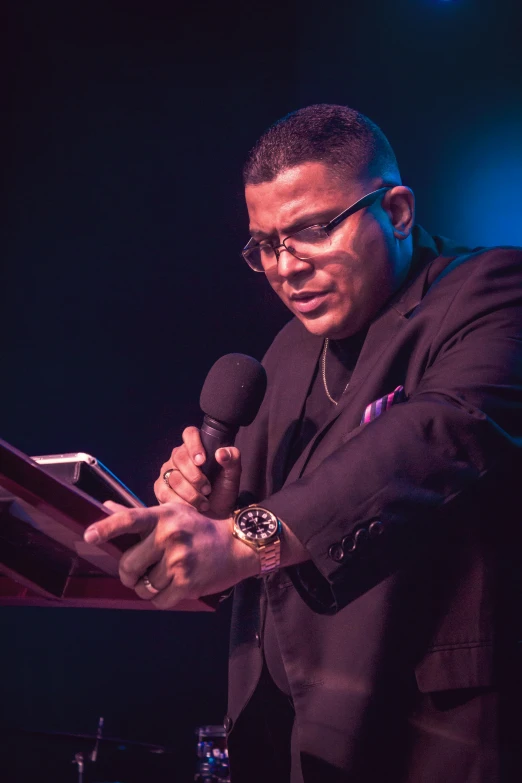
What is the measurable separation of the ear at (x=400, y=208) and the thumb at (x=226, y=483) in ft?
2.58

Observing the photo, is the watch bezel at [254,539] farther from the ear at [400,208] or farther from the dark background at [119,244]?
the dark background at [119,244]

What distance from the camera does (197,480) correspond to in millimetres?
1648

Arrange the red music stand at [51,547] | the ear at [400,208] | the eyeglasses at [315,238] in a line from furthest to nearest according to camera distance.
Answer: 1. the ear at [400,208]
2. the eyeglasses at [315,238]
3. the red music stand at [51,547]

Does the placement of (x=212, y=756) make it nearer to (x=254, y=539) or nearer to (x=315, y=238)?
(x=315, y=238)

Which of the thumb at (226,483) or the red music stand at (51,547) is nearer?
the red music stand at (51,547)

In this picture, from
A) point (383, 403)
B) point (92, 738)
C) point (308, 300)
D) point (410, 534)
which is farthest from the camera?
point (92, 738)

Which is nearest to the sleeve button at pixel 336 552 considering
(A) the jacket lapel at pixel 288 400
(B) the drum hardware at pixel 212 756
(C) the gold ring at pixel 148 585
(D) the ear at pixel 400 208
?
(C) the gold ring at pixel 148 585

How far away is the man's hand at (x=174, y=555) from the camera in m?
1.01

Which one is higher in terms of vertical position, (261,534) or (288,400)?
(288,400)

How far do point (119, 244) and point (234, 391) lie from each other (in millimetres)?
2141

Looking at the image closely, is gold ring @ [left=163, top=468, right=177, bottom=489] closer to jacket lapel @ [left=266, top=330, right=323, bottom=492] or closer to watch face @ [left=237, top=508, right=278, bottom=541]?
jacket lapel @ [left=266, top=330, right=323, bottom=492]

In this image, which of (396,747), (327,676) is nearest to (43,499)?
(327,676)

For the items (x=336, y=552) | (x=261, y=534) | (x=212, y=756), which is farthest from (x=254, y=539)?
(x=212, y=756)

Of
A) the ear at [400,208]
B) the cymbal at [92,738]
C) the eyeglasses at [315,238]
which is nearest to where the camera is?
the eyeglasses at [315,238]
